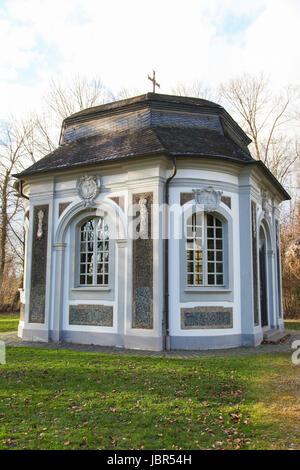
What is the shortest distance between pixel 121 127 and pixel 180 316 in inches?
242

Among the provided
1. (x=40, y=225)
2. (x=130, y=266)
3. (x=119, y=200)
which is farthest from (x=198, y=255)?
(x=40, y=225)

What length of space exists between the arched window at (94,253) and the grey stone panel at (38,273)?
110 centimetres

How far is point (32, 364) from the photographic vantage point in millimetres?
8148

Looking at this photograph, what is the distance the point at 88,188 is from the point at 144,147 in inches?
77.9

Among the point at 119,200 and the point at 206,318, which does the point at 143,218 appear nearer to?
the point at 119,200

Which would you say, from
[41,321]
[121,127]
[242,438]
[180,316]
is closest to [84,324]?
[41,321]

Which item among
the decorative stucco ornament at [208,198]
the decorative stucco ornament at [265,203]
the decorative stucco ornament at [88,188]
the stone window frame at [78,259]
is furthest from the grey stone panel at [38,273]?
the decorative stucco ornament at [265,203]

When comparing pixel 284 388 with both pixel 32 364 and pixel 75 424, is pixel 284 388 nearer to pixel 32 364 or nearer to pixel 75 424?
pixel 75 424

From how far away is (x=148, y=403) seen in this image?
5.60m

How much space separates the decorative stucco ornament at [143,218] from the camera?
10.4 m

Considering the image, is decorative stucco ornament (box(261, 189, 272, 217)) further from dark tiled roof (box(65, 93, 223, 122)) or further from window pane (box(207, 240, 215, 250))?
dark tiled roof (box(65, 93, 223, 122))

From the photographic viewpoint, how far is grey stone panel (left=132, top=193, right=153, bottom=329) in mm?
10023

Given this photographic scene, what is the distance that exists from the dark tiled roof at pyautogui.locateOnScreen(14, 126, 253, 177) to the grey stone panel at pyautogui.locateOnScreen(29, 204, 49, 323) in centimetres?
160

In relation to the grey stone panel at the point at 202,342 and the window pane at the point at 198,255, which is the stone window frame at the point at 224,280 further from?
the grey stone panel at the point at 202,342
